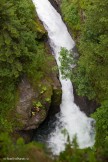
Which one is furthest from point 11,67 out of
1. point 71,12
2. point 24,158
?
point 24,158

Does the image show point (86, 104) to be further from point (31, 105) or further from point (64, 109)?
point (31, 105)

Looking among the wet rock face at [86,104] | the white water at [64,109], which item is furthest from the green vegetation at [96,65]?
the white water at [64,109]

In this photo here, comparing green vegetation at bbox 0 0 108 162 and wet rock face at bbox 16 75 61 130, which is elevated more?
green vegetation at bbox 0 0 108 162

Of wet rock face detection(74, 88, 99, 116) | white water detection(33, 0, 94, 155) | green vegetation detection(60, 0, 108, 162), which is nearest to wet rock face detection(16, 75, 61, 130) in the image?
white water detection(33, 0, 94, 155)

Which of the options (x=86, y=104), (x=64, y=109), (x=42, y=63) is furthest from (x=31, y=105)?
(x=86, y=104)

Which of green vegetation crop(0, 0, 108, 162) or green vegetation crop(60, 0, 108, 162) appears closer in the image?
green vegetation crop(60, 0, 108, 162)

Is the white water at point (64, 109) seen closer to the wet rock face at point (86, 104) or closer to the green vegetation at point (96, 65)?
the wet rock face at point (86, 104)

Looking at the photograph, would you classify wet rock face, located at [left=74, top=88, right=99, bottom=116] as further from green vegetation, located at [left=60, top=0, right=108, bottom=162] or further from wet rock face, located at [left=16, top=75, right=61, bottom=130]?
wet rock face, located at [left=16, top=75, right=61, bottom=130]

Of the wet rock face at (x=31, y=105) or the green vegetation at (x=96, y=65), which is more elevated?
the green vegetation at (x=96, y=65)
